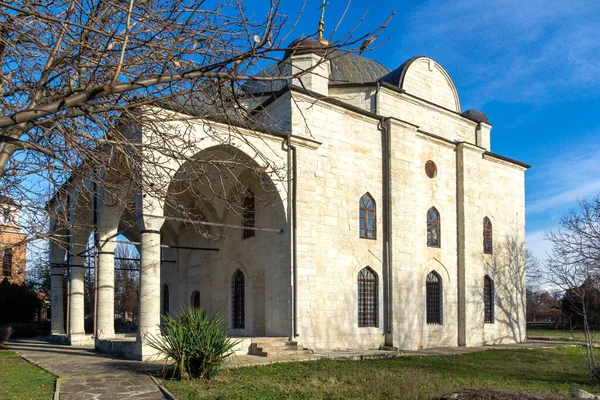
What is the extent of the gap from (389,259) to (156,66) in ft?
37.0

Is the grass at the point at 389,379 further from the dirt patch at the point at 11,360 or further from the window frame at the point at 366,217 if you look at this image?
the dirt patch at the point at 11,360

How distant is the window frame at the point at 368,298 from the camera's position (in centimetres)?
1482

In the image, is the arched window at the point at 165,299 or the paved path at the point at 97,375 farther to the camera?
the arched window at the point at 165,299

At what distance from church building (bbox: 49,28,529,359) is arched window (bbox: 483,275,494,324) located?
0.05m

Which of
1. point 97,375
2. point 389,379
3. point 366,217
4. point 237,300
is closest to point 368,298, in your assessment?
point 366,217

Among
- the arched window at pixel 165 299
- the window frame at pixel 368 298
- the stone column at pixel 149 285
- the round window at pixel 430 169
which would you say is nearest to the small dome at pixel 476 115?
the round window at pixel 430 169

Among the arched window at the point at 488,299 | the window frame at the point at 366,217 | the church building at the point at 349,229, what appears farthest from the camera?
the arched window at the point at 488,299

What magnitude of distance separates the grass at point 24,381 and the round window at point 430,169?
1253 cm

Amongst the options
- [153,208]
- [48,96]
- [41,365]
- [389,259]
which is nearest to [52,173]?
[48,96]

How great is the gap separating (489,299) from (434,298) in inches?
123

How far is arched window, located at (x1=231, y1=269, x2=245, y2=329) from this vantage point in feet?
52.9

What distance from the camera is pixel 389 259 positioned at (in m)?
15.2

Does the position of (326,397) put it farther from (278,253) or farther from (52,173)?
(278,253)

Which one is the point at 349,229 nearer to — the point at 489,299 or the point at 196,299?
the point at 489,299
